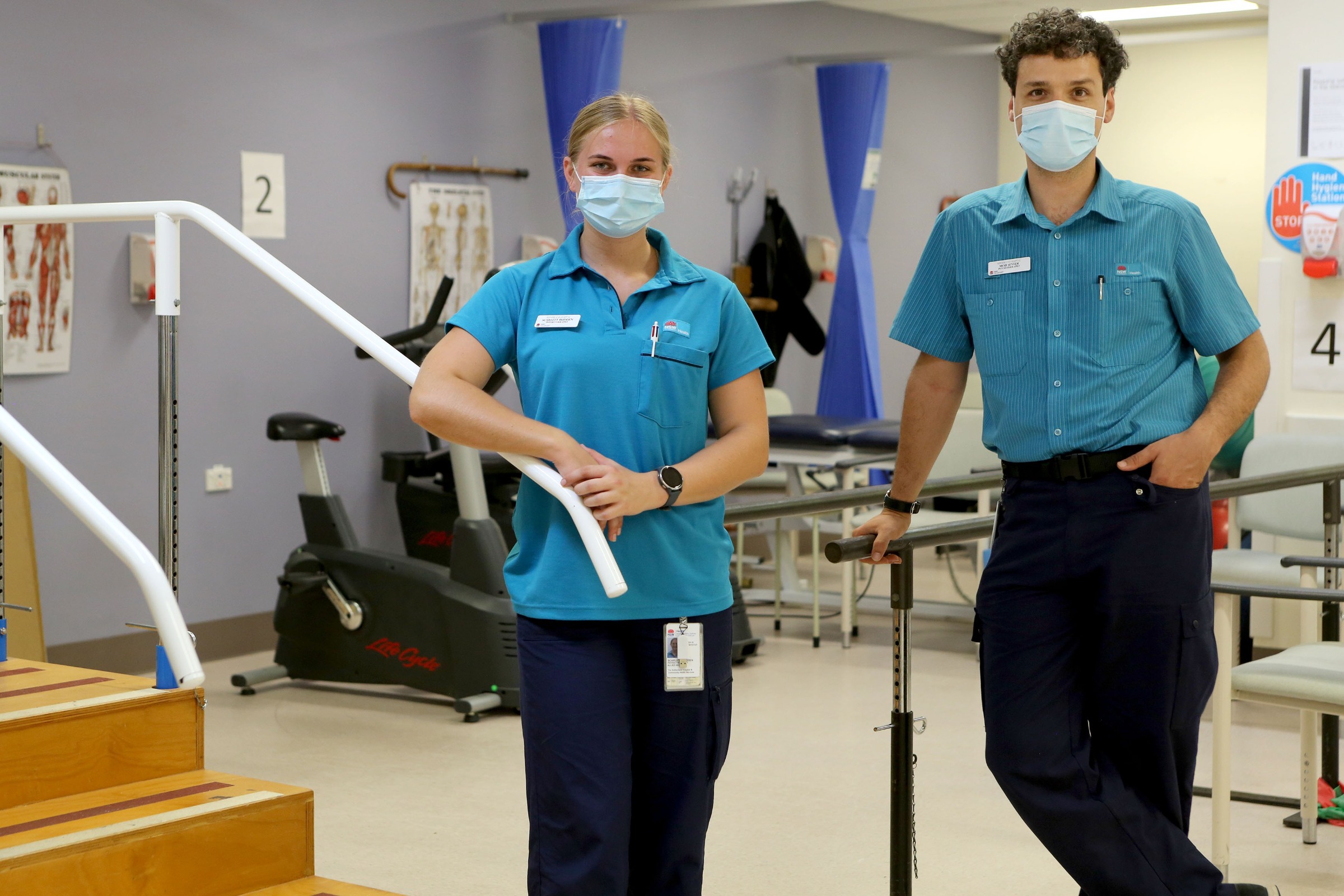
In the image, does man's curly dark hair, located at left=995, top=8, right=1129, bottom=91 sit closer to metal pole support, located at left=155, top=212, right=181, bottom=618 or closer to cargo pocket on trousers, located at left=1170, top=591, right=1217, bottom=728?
cargo pocket on trousers, located at left=1170, top=591, right=1217, bottom=728

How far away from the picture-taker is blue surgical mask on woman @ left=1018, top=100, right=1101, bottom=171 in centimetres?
220

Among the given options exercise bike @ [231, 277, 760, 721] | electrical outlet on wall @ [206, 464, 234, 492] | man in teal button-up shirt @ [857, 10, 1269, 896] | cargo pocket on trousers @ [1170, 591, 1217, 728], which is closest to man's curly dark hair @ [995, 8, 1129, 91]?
man in teal button-up shirt @ [857, 10, 1269, 896]

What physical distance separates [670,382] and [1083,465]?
632 millimetres

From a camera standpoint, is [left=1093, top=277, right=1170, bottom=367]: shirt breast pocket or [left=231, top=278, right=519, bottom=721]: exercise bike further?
[left=231, top=278, right=519, bottom=721]: exercise bike

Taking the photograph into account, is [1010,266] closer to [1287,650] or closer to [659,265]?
[659,265]

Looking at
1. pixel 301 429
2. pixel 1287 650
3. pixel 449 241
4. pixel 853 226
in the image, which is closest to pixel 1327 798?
pixel 1287 650

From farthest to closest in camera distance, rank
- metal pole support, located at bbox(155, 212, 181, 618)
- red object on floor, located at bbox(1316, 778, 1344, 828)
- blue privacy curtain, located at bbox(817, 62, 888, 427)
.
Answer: blue privacy curtain, located at bbox(817, 62, 888, 427) < red object on floor, located at bbox(1316, 778, 1344, 828) < metal pole support, located at bbox(155, 212, 181, 618)

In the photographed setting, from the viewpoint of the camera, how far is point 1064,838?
2.29 meters

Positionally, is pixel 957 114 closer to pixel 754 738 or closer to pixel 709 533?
pixel 754 738

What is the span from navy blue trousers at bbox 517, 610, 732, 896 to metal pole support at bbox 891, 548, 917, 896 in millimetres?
644

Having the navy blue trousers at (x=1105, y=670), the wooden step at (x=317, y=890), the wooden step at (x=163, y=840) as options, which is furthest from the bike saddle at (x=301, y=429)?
the navy blue trousers at (x=1105, y=670)

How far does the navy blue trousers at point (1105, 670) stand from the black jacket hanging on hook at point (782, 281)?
6293 millimetres

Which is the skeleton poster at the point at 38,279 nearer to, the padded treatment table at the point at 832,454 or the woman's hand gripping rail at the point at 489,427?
the padded treatment table at the point at 832,454

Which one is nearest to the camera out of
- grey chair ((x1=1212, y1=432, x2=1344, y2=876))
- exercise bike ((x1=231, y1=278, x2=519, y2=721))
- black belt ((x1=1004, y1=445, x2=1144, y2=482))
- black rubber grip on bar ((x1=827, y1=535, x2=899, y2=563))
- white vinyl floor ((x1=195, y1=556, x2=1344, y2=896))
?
black belt ((x1=1004, y1=445, x2=1144, y2=482))
